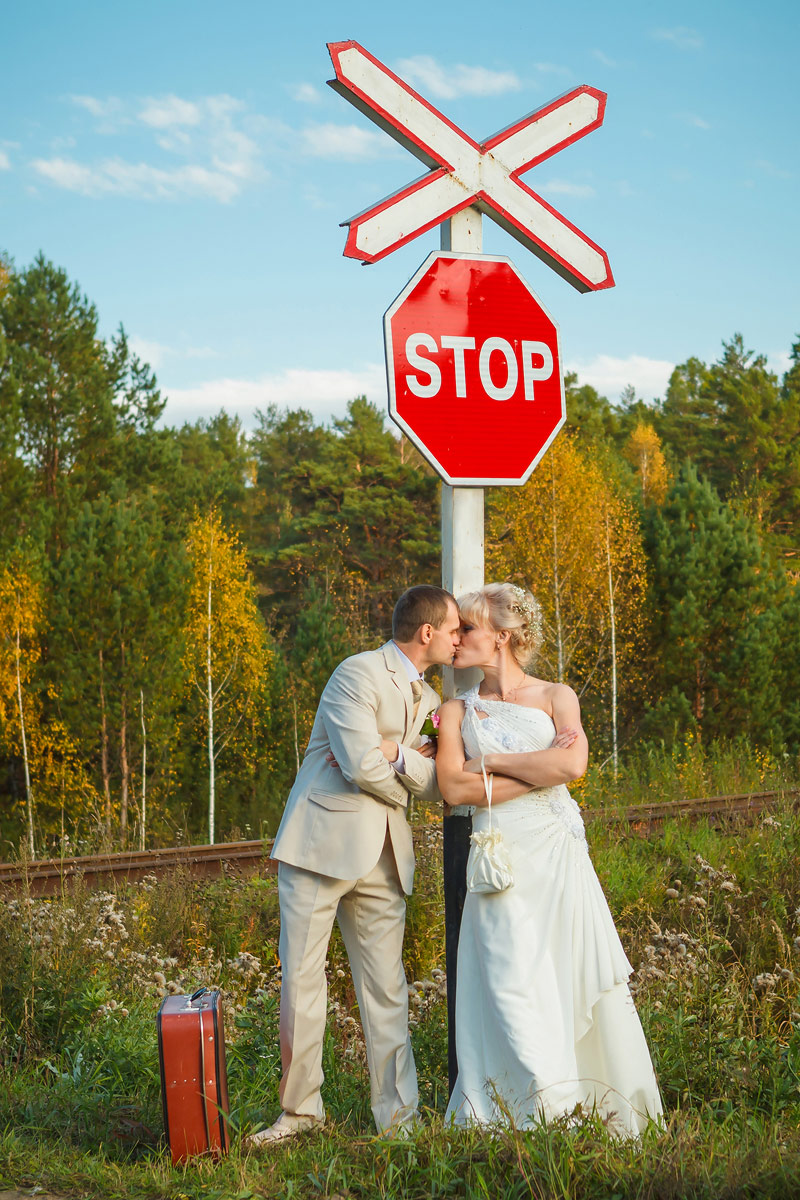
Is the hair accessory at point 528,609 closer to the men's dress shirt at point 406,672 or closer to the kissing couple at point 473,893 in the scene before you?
the kissing couple at point 473,893

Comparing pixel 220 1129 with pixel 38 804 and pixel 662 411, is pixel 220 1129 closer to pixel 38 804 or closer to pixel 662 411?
pixel 38 804

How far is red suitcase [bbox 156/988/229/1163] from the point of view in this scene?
3578mm

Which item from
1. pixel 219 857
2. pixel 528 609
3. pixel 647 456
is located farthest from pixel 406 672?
pixel 647 456

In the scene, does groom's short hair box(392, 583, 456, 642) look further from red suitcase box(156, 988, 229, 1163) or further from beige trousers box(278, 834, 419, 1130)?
red suitcase box(156, 988, 229, 1163)

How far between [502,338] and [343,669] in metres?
1.29

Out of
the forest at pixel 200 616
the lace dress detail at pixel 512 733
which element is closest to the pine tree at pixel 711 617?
the forest at pixel 200 616

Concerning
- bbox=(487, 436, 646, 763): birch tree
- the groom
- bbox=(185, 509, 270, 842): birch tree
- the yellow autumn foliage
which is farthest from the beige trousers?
the yellow autumn foliage

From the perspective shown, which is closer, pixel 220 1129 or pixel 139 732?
pixel 220 1129

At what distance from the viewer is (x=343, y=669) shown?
3920 mm

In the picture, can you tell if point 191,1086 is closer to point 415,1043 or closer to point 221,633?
point 415,1043

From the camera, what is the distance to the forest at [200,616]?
75.8ft

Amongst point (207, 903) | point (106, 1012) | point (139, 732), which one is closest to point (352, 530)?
point (139, 732)

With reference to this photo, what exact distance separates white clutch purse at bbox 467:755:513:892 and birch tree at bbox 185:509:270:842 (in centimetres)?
2227

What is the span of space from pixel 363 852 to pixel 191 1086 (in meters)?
0.95
